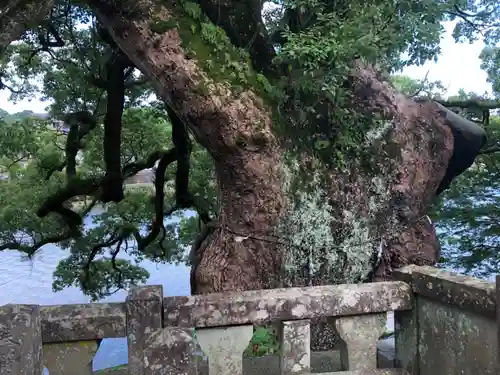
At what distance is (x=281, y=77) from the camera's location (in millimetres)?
4805

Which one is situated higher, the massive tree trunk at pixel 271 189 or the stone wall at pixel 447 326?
the massive tree trunk at pixel 271 189

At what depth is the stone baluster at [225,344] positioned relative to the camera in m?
2.90

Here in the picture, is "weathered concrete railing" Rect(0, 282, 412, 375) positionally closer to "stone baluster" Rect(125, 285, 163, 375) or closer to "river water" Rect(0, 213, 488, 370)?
"stone baluster" Rect(125, 285, 163, 375)

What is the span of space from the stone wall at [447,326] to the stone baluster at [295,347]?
730 millimetres

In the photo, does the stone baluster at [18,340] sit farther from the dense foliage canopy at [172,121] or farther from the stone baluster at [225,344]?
the dense foliage canopy at [172,121]

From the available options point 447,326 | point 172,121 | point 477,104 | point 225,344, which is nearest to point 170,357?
point 225,344

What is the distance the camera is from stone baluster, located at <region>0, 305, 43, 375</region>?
216 centimetres

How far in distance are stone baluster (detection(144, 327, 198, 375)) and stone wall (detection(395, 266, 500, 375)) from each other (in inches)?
66.0

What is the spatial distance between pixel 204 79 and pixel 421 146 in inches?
95.8

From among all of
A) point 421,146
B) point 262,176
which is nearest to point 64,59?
point 262,176

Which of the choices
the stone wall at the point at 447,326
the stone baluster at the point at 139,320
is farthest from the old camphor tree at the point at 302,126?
the stone baluster at the point at 139,320

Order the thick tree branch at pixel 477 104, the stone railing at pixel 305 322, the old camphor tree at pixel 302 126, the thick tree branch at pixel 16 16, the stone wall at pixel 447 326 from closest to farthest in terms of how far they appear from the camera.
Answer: the stone wall at pixel 447 326, the stone railing at pixel 305 322, the thick tree branch at pixel 16 16, the old camphor tree at pixel 302 126, the thick tree branch at pixel 477 104

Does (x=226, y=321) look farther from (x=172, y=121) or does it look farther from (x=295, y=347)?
(x=172, y=121)

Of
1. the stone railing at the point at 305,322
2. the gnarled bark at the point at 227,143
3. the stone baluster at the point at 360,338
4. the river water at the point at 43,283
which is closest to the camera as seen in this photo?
the stone railing at the point at 305,322
